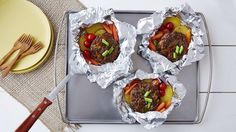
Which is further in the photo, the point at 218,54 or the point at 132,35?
the point at 218,54

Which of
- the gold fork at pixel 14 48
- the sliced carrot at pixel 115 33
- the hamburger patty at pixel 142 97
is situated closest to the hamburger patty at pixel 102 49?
the sliced carrot at pixel 115 33

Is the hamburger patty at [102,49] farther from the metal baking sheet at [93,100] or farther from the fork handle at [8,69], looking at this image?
the fork handle at [8,69]

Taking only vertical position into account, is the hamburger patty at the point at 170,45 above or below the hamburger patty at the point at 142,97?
above

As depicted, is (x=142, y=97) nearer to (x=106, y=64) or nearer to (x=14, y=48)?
(x=106, y=64)

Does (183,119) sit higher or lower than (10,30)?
lower

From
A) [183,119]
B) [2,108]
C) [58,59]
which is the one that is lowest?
[183,119]

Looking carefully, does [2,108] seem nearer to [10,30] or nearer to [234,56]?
[10,30]

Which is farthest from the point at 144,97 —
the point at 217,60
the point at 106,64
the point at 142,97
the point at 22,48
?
the point at 22,48

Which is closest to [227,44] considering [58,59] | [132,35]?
[132,35]
